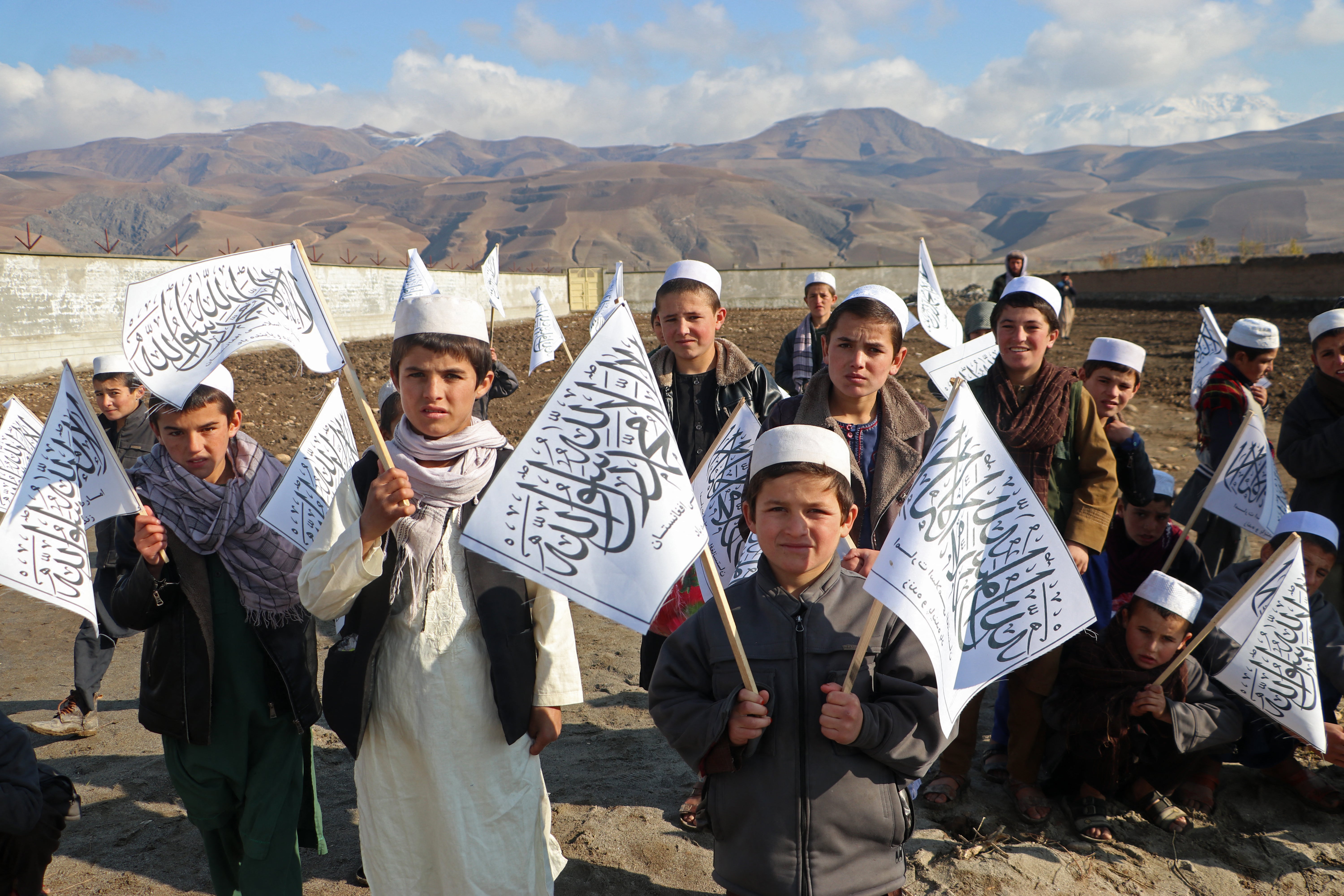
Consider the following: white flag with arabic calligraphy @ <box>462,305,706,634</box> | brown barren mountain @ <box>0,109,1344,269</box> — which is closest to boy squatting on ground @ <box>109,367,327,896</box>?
white flag with arabic calligraphy @ <box>462,305,706,634</box>

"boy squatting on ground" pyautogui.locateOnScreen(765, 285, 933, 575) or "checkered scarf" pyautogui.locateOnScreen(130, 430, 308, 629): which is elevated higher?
"boy squatting on ground" pyautogui.locateOnScreen(765, 285, 933, 575)

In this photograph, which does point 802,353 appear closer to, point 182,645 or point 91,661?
point 182,645

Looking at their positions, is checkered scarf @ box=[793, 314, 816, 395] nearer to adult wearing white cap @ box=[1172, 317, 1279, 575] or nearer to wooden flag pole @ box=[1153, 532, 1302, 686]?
adult wearing white cap @ box=[1172, 317, 1279, 575]

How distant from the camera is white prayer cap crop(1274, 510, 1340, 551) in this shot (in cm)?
357

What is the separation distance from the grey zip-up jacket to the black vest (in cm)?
→ 40

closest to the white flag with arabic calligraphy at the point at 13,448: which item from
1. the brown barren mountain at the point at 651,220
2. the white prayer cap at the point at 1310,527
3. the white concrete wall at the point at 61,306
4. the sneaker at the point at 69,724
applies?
the sneaker at the point at 69,724

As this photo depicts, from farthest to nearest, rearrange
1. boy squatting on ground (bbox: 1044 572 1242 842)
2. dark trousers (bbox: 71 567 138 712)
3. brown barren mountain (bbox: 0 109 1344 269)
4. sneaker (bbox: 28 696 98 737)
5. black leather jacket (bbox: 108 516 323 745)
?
1. brown barren mountain (bbox: 0 109 1344 269)
2. sneaker (bbox: 28 696 98 737)
3. dark trousers (bbox: 71 567 138 712)
4. boy squatting on ground (bbox: 1044 572 1242 842)
5. black leather jacket (bbox: 108 516 323 745)

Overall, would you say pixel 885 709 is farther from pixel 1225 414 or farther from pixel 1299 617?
pixel 1225 414

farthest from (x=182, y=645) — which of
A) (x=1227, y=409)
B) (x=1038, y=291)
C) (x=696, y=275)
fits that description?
(x=1227, y=409)

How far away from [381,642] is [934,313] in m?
3.92

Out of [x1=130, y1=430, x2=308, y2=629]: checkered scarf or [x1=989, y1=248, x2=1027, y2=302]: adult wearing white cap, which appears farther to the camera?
[x1=989, y1=248, x2=1027, y2=302]: adult wearing white cap

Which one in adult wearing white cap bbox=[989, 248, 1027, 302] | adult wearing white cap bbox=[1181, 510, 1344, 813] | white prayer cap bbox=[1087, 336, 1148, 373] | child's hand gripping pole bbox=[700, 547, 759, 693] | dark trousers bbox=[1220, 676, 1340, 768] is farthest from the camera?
adult wearing white cap bbox=[989, 248, 1027, 302]

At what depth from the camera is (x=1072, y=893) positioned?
3.10 meters

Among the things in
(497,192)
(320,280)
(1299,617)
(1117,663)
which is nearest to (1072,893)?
(1117,663)
